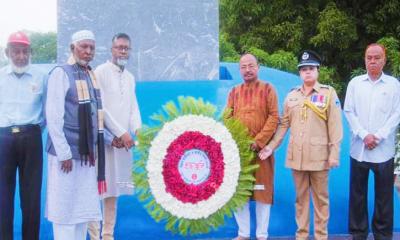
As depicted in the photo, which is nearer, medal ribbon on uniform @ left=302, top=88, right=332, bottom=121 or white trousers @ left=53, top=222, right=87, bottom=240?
white trousers @ left=53, top=222, right=87, bottom=240

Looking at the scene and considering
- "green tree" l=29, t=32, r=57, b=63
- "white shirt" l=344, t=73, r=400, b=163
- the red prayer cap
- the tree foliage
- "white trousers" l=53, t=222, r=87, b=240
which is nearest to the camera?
"white trousers" l=53, t=222, r=87, b=240

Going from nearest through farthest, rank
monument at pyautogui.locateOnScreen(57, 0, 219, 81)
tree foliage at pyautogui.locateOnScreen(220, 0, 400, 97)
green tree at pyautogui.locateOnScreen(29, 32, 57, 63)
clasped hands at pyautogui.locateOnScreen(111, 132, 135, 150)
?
clasped hands at pyautogui.locateOnScreen(111, 132, 135, 150), monument at pyautogui.locateOnScreen(57, 0, 219, 81), tree foliage at pyautogui.locateOnScreen(220, 0, 400, 97), green tree at pyautogui.locateOnScreen(29, 32, 57, 63)

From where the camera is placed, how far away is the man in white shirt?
4199 millimetres

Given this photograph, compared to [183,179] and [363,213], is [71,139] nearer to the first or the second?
[183,179]

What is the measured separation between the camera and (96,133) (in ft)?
12.0

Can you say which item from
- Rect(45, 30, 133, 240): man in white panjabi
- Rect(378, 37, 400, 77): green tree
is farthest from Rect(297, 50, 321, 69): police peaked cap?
Rect(378, 37, 400, 77): green tree

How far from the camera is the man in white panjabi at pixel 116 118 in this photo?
4047mm

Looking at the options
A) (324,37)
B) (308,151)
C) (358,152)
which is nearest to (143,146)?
(308,151)

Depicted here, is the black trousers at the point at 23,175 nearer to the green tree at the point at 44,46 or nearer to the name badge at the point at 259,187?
the name badge at the point at 259,187

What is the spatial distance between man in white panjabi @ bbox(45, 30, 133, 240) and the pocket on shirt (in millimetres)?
1595

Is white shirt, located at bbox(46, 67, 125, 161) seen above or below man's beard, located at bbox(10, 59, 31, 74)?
below

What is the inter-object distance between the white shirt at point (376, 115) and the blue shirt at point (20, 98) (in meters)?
2.37

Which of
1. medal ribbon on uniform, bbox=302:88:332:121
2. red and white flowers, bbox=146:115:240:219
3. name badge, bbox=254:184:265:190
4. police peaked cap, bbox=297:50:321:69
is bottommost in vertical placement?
name badge, bbox=254:184:265:190

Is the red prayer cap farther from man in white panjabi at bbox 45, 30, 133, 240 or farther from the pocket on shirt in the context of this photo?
the pocket on shirt
